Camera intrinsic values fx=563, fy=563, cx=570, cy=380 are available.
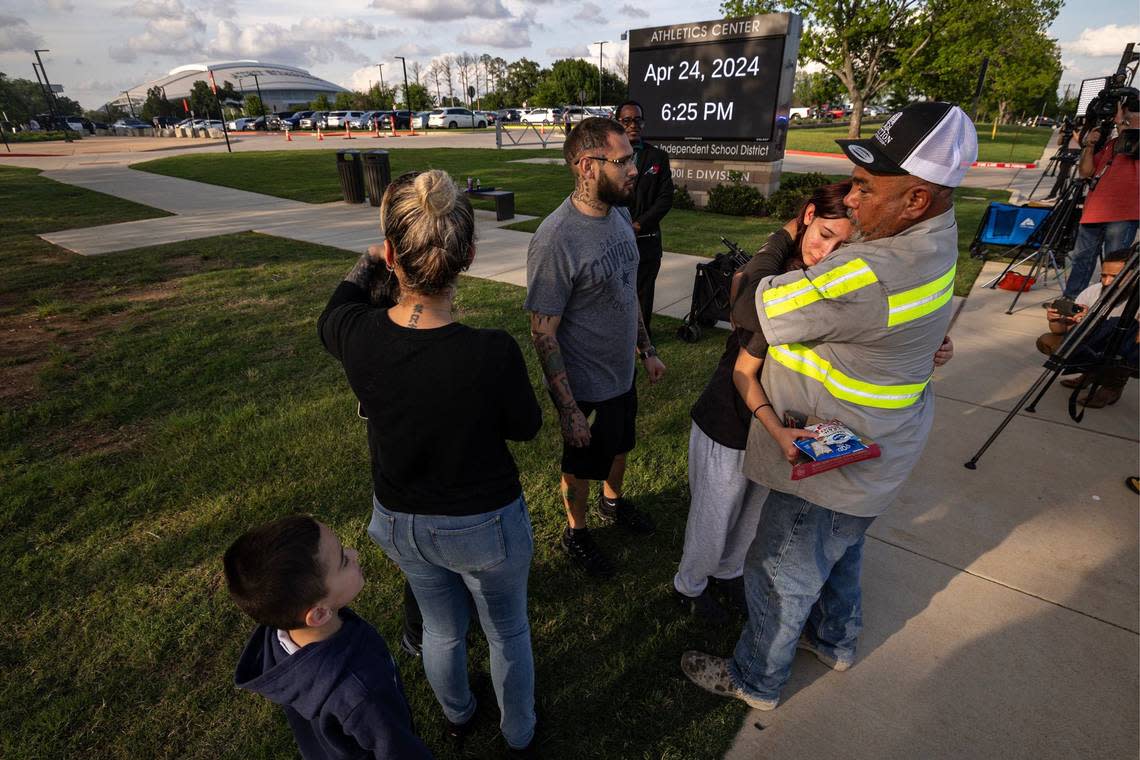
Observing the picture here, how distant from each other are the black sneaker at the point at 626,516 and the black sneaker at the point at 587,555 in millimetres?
285

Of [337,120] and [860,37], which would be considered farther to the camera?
[337,120]

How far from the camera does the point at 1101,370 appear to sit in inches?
146

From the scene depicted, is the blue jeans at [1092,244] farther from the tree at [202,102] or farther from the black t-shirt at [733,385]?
the tree at [202,102]

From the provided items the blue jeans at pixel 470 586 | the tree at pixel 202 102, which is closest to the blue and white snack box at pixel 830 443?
the blue jeans at pixel 470 586

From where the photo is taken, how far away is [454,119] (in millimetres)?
46344

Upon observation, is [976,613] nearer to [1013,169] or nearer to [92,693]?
[92,693]

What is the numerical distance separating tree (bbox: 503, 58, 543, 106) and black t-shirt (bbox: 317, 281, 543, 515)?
78009mm

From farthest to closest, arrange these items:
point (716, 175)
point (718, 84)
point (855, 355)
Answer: point (716, 175) → point (718, 84) → point (855, 355)

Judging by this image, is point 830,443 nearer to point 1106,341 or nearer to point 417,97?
point 1106,341

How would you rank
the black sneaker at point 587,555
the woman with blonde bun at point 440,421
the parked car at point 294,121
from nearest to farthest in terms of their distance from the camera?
the woman with blonde bun at point 440,421 → the black sneaker at point 587,555 → the parked car at point 294,121

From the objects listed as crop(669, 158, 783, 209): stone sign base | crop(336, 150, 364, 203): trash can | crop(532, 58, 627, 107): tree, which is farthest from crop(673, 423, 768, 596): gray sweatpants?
crop(532, 58, 627, 107): tree

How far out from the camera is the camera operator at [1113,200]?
4.94m

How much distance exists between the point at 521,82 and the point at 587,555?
80.0 metres

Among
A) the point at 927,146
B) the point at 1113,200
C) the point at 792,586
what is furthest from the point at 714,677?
the point at 1113,200
